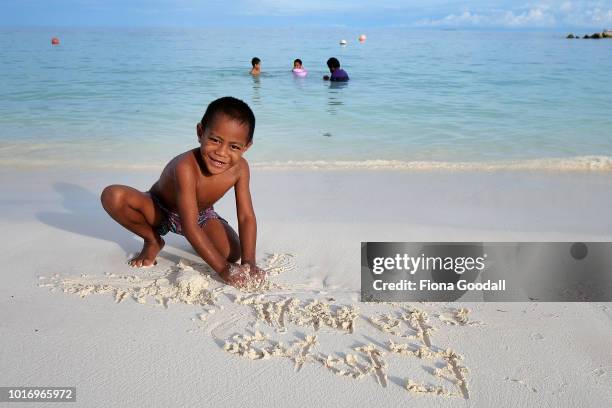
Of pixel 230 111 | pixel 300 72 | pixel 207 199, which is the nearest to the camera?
pixel 230 111

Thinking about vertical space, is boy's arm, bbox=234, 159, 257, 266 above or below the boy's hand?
above

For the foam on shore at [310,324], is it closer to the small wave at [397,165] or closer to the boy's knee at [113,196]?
the boy's knee at [113,196]

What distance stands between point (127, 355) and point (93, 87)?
1122 cm

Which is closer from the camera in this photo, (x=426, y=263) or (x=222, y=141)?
(x=222, y=141)

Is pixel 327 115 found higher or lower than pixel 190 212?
lower

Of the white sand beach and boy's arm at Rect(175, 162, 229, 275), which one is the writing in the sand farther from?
boy's arm at Rect(175, 162, 229, 275)

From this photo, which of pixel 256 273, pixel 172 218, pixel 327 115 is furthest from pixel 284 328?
pixel 327 115

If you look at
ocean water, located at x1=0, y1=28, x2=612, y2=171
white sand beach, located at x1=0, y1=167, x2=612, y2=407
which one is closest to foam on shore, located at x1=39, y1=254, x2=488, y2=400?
white sand beach, located at x1=0, y1=167, x2=612, y2=407

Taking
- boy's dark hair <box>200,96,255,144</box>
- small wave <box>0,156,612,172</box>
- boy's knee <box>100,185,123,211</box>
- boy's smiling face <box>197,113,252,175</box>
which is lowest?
small wave <box>0,156,612,172</box>

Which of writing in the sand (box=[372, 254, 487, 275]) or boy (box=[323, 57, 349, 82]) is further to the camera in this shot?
boy (box=[323, 57, 349, 82])

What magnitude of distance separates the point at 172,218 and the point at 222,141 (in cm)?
64

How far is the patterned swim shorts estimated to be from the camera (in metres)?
2.92

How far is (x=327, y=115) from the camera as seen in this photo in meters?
9.09

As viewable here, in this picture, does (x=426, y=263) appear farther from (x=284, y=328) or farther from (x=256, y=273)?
(x=284, y=328)
